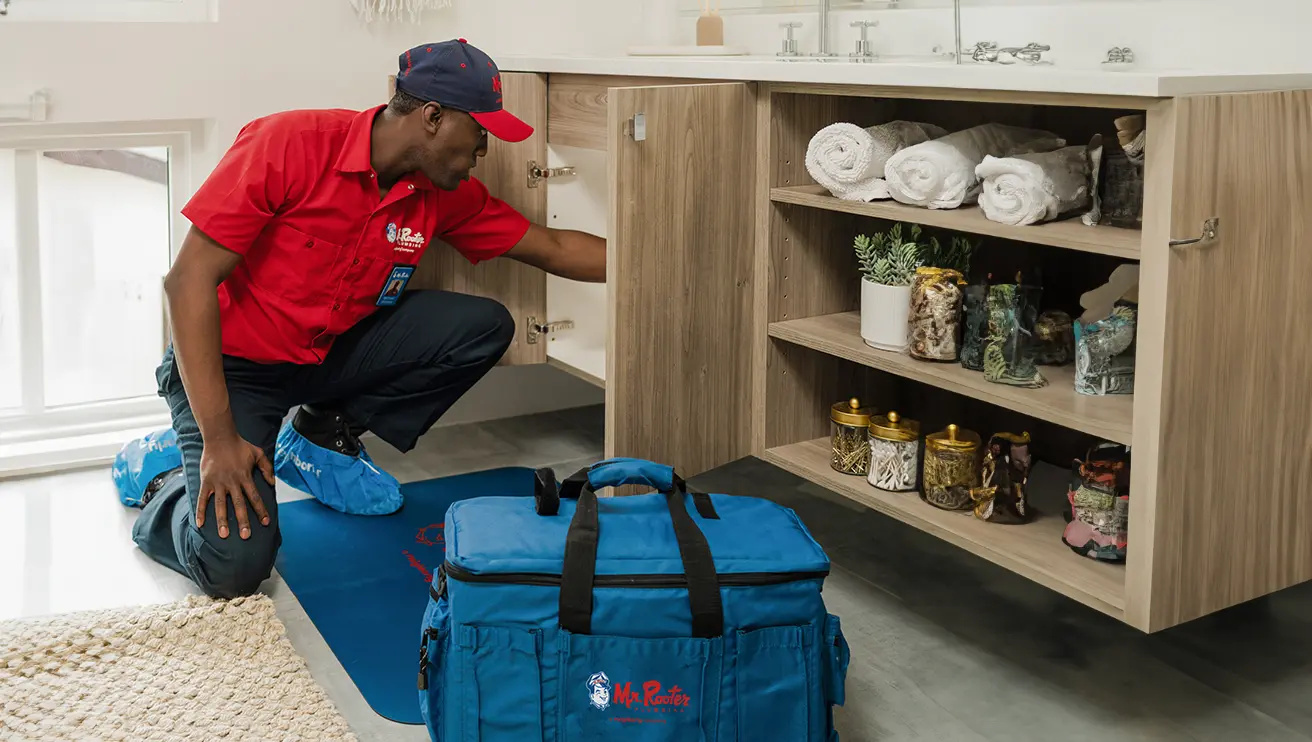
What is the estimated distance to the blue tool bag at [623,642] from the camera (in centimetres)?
151

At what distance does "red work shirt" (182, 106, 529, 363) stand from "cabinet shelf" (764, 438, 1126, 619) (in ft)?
2.70

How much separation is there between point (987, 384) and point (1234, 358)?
350mm

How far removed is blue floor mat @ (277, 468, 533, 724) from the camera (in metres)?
1.85

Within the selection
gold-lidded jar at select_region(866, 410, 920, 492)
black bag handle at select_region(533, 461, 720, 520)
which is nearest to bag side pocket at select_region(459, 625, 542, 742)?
black bag handle at select_region(533, 461, 720, 520)

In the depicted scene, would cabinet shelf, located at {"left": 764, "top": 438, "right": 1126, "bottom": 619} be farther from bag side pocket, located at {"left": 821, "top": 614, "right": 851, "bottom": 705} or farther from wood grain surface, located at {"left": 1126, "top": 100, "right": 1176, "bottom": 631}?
bag side pocket, located at {"left": 821, "top": 614, "right": 851, "bottom": 705}

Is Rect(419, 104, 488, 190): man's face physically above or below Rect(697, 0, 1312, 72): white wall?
below

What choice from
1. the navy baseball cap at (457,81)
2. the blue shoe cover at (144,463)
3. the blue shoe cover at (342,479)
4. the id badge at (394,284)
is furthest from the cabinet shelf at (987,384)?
the blue shoe cover at (144,463)

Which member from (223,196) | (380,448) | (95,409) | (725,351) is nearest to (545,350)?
(380,448)

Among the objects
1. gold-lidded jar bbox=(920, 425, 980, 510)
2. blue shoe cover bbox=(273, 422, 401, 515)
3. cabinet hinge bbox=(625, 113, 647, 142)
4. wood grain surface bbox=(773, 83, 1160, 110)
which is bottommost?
blue shoe cover bbox=(273, 422, 401, 515)

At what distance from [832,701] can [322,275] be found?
3.91 feet

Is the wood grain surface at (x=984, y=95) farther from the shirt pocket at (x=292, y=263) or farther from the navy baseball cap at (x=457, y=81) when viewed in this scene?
the shirt pocket at (x=292, y=263)

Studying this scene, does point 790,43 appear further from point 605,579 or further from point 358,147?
point 605,579

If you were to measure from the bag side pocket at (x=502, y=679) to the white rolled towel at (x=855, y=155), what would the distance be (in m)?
0.87

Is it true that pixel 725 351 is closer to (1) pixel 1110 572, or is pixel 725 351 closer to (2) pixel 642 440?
(2) pixel 642 440
